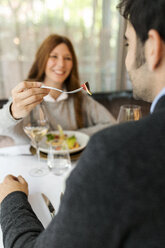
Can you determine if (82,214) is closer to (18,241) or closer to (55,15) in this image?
(18,241)

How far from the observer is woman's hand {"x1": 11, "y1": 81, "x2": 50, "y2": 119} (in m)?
0.94

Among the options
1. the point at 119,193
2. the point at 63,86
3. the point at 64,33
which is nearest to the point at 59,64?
the point at 63,86

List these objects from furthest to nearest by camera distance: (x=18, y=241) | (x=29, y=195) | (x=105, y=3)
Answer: (x=105, y=3), (x=29, y=195), (x=18, y=241)

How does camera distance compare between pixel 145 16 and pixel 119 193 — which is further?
pixel 145 16

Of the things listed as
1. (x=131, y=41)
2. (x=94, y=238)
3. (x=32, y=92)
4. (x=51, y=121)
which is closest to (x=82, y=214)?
(x=94, y=238)

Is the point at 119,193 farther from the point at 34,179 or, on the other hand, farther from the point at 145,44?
the point at 34,179

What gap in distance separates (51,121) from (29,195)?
0.93 metres

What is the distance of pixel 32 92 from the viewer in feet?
3.11

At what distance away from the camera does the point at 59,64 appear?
1620 millimetres

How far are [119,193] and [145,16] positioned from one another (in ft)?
1.22

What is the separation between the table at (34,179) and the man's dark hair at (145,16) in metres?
0.43

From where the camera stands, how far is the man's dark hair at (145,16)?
1.51 feet

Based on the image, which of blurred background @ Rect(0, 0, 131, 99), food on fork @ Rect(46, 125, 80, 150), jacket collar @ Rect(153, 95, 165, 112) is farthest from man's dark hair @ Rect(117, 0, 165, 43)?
blurred background @ Rect(0, 0, 131, 99)

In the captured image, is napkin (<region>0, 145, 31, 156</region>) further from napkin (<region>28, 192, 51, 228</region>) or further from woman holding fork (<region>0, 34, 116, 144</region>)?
woman holding fork (<region>0, 34, 116, 144</region>)
